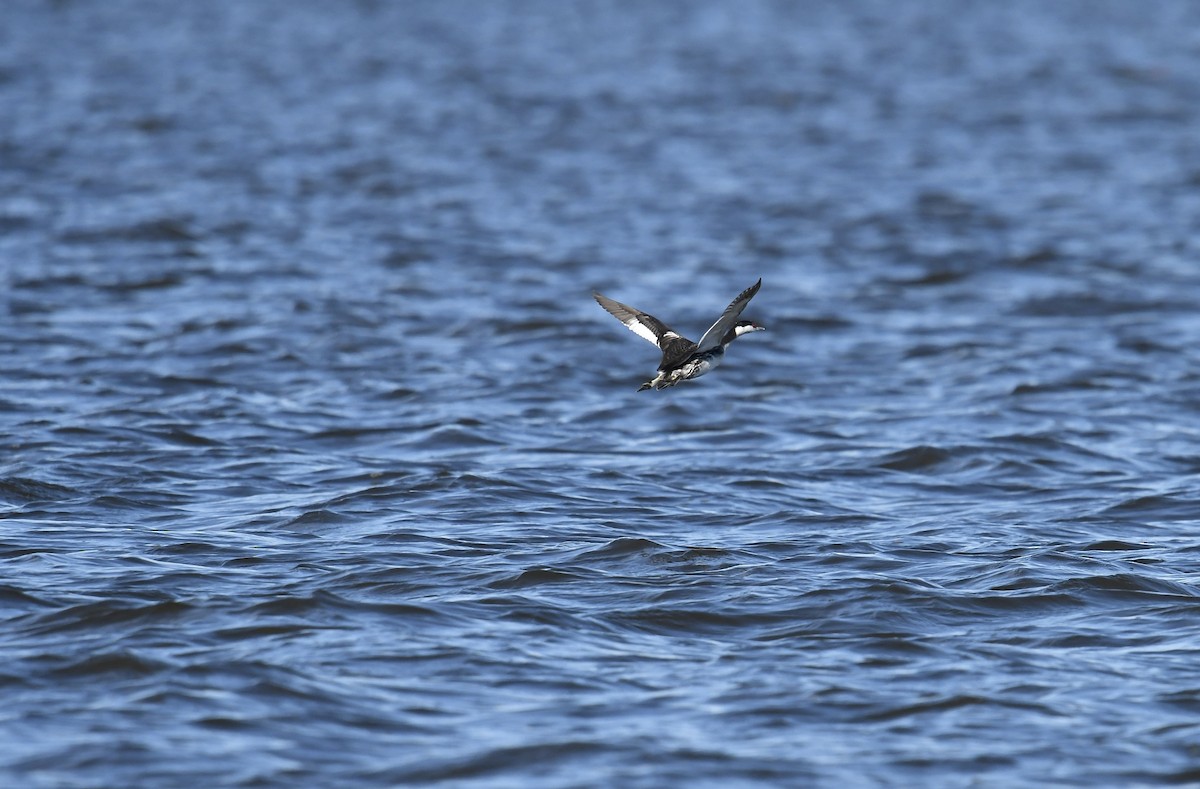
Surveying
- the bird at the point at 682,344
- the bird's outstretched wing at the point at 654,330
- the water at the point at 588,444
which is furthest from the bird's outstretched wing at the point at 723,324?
the water at the point at 588,444

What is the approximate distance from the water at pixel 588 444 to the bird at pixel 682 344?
1100 mm

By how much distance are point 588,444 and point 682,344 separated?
326 cm

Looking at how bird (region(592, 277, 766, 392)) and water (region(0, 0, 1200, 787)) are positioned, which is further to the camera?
bird (region(592, 277, 766, 392))

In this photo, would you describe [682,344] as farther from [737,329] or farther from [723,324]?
[723,324]

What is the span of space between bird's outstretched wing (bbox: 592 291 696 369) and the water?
3.91ft

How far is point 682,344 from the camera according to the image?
29.9 ft

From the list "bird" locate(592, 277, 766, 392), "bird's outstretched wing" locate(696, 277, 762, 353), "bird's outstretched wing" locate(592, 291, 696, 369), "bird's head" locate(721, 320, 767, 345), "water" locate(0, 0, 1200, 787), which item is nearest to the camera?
"water" locate(0, 0, 1200, 787)

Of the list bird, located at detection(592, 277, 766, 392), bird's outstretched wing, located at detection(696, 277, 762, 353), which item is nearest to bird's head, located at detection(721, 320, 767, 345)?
bird, located at detection(592, 277, 766, 392)

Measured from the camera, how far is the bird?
28.5 feet

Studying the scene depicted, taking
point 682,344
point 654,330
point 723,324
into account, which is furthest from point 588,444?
point 723,324

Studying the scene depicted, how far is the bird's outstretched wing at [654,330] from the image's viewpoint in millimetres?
9055

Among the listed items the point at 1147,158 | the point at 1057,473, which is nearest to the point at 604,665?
the point at 1057,473

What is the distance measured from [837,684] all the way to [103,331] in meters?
9.50

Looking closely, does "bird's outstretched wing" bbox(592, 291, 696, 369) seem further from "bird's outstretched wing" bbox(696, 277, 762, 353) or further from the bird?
"bird's outstretched wing" bbox(696, 277, 762, 353)
